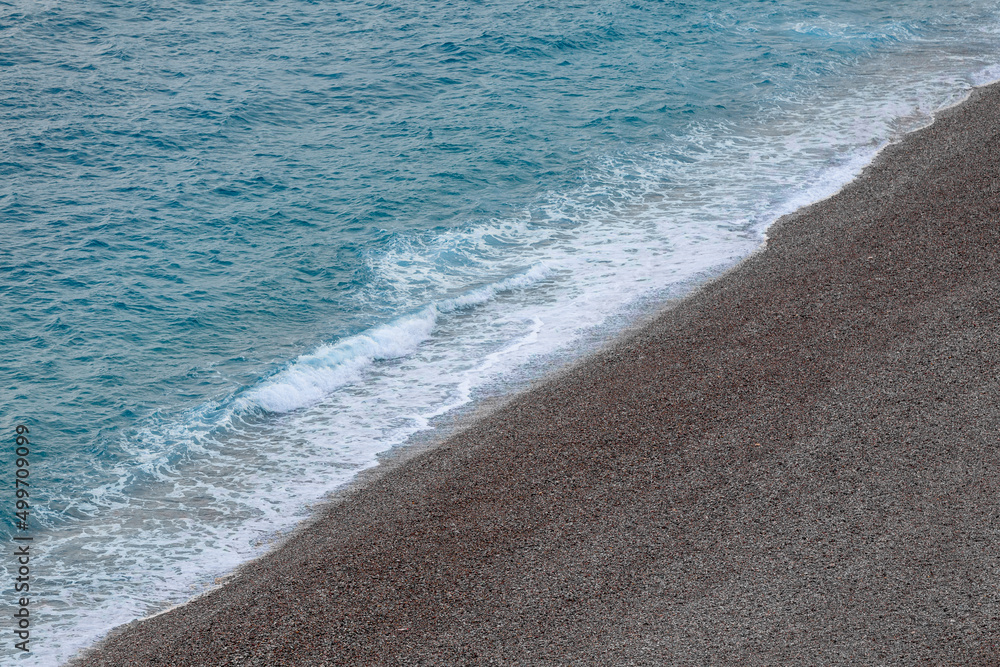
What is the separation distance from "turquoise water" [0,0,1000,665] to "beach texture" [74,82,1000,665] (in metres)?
1.52

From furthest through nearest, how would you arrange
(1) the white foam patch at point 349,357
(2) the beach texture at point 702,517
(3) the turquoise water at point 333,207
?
(1) the white foam patch at point 349,357, (3) the turquoise water at point 333,207, (2) the beach texture at point 702,517

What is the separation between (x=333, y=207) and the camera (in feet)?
57.4

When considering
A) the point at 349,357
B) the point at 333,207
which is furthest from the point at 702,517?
the point at 333,207

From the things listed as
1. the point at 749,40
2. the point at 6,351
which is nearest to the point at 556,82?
the point at 749,40

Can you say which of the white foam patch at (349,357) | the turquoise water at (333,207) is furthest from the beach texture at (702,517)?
the white foam patch at (349,357)

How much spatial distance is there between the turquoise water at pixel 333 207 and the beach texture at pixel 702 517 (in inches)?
60.0

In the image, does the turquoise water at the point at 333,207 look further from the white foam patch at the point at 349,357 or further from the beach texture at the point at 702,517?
the beach texture at the point at 702,517

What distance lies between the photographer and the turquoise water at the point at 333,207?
1096 centimetres

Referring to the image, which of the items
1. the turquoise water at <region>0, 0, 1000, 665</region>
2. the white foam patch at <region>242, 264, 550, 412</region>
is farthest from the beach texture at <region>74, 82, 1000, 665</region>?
the white foam patch at <region>242, 264, 550, 412</region>

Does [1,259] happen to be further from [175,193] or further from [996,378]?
[996,378]

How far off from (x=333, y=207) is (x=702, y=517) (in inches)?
442

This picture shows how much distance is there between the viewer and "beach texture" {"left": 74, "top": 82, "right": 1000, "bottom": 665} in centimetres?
714

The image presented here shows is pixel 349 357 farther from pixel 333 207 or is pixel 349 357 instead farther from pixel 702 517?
pixel 702 517

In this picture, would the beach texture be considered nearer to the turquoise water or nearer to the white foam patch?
the turquoise water
